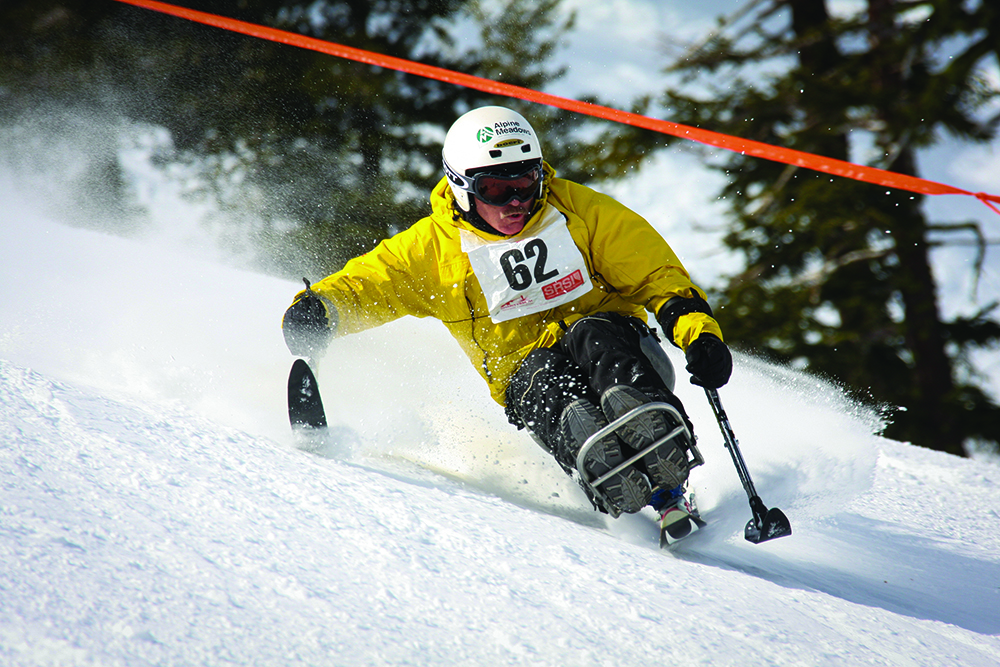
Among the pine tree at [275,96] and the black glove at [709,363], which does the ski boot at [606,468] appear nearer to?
the black glove at [709,363]

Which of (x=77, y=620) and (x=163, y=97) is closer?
(x=77, y=620)

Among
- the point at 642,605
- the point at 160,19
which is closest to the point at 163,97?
the point at 160,19

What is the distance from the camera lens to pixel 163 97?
1035 cm

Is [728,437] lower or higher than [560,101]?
lower

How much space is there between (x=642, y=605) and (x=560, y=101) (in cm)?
288

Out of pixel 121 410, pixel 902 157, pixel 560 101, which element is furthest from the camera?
pixel 902 157

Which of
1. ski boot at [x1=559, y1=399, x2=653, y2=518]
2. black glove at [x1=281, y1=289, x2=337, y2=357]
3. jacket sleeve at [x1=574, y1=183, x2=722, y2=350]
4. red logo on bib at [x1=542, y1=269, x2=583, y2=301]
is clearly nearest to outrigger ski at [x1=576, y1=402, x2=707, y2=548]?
ski boot at [x1=559, y1=399, x2=653, y2=518]

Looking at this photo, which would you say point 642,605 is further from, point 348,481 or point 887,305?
point 887,305

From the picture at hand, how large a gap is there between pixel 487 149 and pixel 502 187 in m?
0.15

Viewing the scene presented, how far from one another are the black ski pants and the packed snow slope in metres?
0.34

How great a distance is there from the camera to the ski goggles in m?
2.53

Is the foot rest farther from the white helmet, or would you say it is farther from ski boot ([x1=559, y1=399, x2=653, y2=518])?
the white helmet

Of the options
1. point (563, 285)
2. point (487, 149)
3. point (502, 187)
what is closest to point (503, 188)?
point (502, 187)

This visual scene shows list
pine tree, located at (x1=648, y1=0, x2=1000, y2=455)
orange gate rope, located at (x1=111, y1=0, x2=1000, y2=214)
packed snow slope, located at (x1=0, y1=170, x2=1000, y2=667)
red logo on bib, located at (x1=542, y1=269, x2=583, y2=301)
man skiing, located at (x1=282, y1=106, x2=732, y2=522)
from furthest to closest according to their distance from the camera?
pine tree, located at (x1=648, y1=0, x2=1000, y2=455)
orange gate rope, located at (x1=111, y1=0, x2=1000, y2=214)
red logo on bib, located at (x1=542, y1=269, x2=583, y2=301)
man skiing, located at (x1=282, y1=106, x2=732, y2=522)
packed snow slope, located at (x1=0, y1=170, x2=1000, y2=667)
